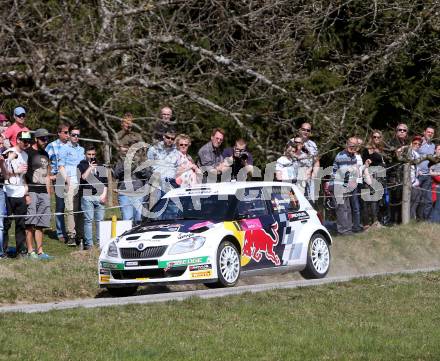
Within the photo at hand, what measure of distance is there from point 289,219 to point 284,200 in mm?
384

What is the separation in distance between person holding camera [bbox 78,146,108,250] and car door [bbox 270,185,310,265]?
3034mm

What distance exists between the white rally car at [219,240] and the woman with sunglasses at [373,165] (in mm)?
3419

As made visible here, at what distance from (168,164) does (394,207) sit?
7.48 meters

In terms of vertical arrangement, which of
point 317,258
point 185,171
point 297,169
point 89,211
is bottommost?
point 317,258

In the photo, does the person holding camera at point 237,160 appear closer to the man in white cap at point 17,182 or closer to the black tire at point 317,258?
the black tire at point 317,258

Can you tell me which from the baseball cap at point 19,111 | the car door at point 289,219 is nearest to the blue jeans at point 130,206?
the car door at point 289,219

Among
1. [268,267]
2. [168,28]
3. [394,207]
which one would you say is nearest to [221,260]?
[268,267]

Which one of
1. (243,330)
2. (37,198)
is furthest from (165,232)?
(243,330)

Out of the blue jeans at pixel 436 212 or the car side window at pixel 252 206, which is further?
the blue jeans at pixel 436 212

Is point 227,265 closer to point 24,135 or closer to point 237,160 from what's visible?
point 24,135

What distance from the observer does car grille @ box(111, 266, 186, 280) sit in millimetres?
16766

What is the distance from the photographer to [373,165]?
23562mm

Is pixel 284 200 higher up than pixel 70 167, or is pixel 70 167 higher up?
pixel 70 167

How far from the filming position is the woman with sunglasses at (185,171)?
19.3 metres
